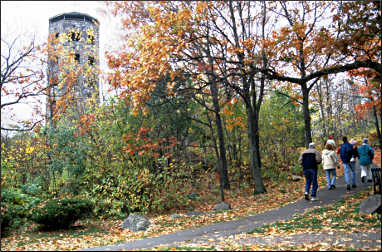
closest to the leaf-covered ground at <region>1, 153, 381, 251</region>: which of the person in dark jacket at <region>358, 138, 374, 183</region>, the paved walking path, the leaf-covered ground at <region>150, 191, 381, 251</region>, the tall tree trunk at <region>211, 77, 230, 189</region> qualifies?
the leaf-covered ground at <region>150, 191, 381, 251</region>

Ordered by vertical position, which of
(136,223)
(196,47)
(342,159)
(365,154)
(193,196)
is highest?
(196,47)

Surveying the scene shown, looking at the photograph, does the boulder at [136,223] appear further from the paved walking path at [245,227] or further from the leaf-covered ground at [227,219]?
the paved walking path at [245,227]

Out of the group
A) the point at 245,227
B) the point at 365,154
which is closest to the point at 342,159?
the point at 365,154

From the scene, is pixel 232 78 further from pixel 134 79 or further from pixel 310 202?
pixel 310 202

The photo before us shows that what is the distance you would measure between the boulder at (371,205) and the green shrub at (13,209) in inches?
407

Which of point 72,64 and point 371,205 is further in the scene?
point 72,64

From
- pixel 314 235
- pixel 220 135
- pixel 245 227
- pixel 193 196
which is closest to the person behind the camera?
pixel 314 235

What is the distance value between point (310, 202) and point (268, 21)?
980cm

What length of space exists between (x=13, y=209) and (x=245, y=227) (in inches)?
304

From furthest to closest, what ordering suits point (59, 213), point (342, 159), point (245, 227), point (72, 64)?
point (72, 64) < point (342, 159) < point (59, 213) < point (245, 227)

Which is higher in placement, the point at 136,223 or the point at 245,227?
the point at 245,227

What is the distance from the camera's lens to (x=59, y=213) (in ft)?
31.2

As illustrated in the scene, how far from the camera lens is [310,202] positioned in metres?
10.0

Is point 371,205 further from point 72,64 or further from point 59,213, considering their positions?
point 72,64
